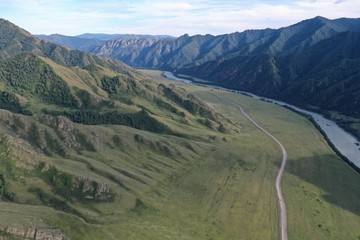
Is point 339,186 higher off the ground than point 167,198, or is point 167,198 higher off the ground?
point 339,186

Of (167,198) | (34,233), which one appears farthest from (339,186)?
(34,233)

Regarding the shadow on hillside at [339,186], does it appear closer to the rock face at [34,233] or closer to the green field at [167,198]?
the green field at [167,198]

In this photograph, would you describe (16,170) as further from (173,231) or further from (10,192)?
(173,231)

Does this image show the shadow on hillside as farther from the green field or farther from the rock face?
the rock face

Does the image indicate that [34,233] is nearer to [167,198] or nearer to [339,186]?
[167,198]

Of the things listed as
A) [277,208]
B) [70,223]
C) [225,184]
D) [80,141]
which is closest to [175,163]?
[225,184]

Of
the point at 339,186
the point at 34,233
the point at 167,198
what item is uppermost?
the point at 34,233

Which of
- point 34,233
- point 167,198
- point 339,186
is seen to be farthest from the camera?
point 339,186

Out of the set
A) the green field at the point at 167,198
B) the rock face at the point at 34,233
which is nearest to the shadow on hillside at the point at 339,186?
the green field at the point at 167,198
